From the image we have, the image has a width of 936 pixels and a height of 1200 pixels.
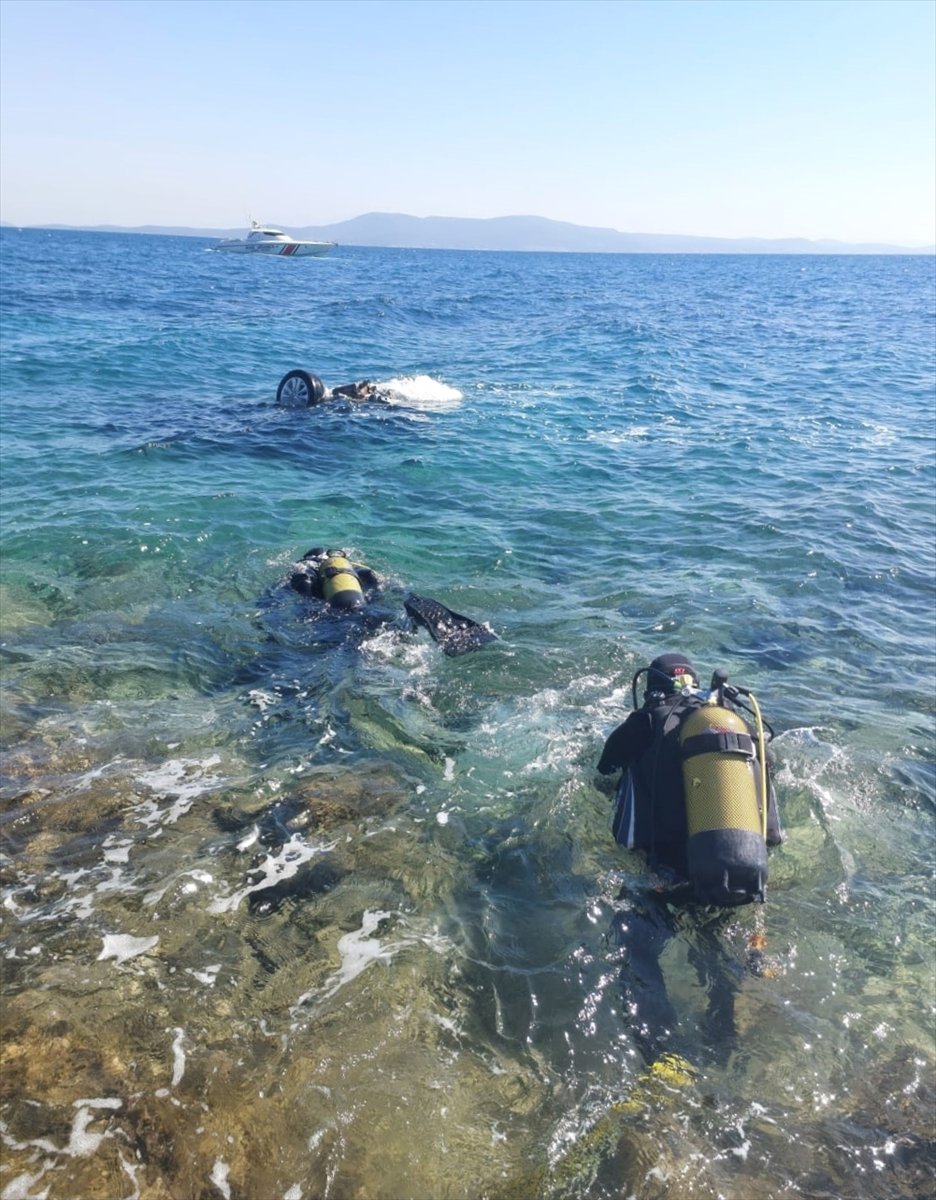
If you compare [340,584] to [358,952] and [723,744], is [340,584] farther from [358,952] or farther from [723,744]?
[723,744]

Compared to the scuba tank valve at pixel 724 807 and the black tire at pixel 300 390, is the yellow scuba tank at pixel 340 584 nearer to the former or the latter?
the scuba tank valve at pixel 724 807

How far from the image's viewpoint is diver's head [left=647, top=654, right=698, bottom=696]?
5.89 metres

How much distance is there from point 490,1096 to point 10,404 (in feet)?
66.0

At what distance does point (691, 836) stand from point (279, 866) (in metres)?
2.93

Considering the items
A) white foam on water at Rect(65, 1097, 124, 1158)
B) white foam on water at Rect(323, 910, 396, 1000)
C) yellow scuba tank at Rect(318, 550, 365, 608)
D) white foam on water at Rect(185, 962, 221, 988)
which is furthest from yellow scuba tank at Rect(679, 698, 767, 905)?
yellow scuba tank at Rect(318, 550, 365, 608)

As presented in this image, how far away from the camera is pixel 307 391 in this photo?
19.6m

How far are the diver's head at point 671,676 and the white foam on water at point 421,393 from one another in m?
16.0

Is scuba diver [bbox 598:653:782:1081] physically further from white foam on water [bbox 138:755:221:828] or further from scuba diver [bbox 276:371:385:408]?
scuba diver [bbox 276:371:385:408]

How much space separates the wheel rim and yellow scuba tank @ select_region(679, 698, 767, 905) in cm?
1681

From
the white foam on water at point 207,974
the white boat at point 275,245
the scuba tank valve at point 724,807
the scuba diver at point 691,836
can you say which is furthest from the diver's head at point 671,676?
the white boat at point 275,245

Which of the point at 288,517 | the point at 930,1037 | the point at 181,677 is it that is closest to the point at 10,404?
the point at 288,517

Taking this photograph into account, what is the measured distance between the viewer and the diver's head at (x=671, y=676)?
232 inches

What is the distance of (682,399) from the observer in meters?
24.0

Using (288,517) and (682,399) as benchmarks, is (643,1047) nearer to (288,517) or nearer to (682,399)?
(288,517)
